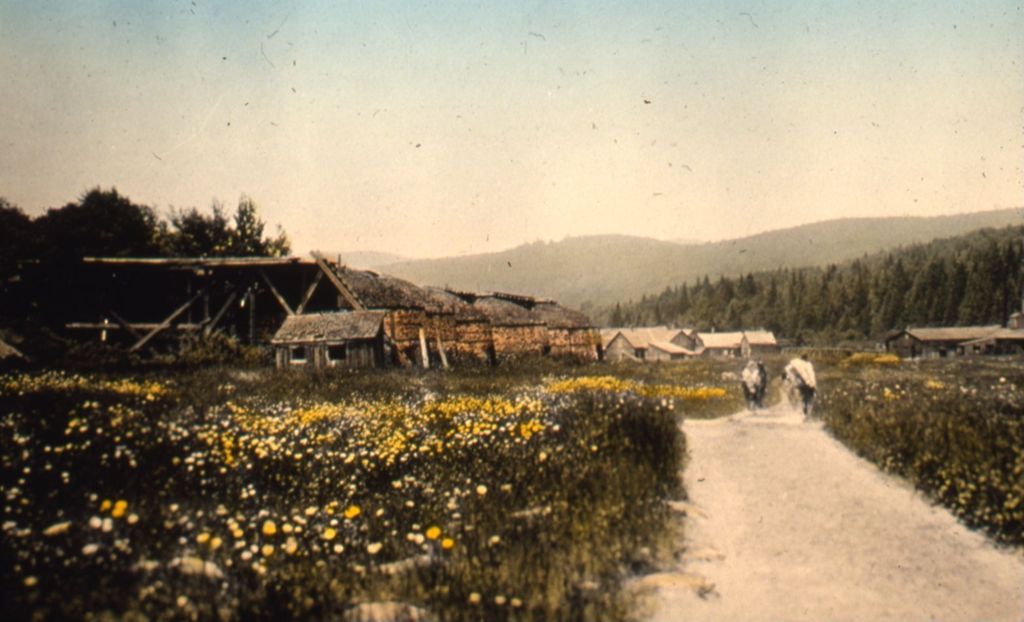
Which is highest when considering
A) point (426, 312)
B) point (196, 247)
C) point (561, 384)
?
point (196, 247)

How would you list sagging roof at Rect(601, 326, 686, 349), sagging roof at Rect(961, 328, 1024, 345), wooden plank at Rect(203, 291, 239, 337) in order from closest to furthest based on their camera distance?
wooden plank at Rect(203, 291, 239, 337)
sagging roof at Rect(961, 328, 1024, 345)
sagging roof at Rect(601, 326, 686, 349)

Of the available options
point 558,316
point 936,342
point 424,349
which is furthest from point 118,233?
point 936,342

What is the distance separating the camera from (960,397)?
14883 millimetres

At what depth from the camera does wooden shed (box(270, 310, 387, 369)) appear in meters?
28.9

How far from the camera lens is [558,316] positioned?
53.9 metres

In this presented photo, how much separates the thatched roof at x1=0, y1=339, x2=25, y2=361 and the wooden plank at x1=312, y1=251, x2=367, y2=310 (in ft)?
52.6

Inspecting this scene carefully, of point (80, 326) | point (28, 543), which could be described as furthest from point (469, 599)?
point (80, 326)

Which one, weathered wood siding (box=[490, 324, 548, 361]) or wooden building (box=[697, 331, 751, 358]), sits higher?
weathered wood siding (box=[490, 324, 548, 361])

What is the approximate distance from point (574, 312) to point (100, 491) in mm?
50881

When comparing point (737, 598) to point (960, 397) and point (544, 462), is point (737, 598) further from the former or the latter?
point (960, 397)

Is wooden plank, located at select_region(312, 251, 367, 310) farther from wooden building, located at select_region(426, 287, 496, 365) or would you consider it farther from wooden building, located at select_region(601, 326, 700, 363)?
wooden building, located at select_region(601, 326, 700, 363)

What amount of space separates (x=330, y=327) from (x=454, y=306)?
12490 mm

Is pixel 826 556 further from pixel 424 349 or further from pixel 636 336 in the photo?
pixel 636 336

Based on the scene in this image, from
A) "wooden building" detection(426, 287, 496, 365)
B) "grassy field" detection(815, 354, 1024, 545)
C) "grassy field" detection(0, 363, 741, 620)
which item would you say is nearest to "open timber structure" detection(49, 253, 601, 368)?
"wooden building" detection(426, 287, 496, 365)
